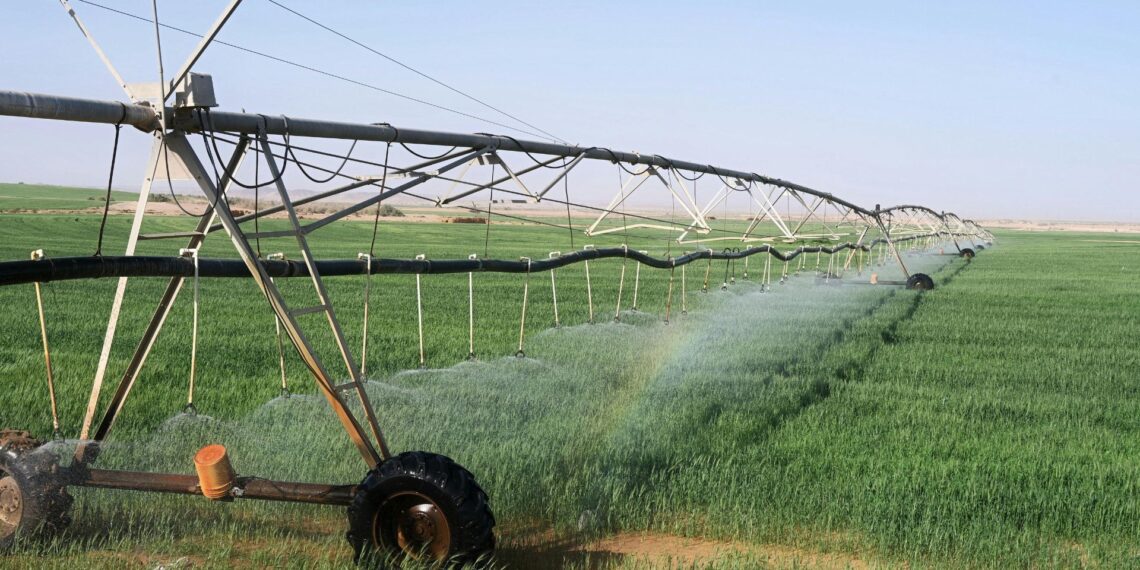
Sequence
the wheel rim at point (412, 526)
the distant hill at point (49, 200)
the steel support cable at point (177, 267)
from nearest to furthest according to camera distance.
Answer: the steel support cable at point (177, 267)
the wheel rim at point (412, 526)
the distant hill at point (49, 200)

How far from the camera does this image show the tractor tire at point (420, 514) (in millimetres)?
4414

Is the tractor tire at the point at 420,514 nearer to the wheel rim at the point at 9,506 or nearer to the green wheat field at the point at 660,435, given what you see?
the green wheat field at the point at 660,435

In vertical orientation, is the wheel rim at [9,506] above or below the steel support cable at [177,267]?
below

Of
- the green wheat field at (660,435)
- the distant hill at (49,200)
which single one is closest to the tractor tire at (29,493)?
the green wheat field at (660,435)

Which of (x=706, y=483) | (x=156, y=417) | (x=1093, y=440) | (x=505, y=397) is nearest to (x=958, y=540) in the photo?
(x=706, y=483)

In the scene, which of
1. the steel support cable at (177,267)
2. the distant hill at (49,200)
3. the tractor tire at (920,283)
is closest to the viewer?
the steel support cable at (177,267)

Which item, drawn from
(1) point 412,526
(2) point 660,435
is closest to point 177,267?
(1) point 412,526

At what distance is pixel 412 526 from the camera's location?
4539 mm

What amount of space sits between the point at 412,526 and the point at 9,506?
73.3 inches

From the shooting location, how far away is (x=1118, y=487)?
6395 millimetres

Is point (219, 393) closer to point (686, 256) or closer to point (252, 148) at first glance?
point (252, 148)

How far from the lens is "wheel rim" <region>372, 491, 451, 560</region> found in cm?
448

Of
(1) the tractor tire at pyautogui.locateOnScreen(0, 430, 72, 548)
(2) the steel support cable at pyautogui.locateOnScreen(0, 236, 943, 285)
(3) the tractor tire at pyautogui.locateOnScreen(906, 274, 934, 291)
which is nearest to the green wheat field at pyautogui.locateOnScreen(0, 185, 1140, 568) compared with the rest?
(1) the tractor tire at pyautogui.locateOnScreen(0, 430, 72, 548)

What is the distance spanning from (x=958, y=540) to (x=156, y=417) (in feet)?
17.5
